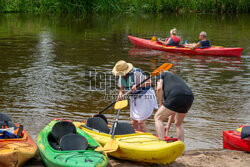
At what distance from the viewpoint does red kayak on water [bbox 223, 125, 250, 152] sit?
5.59 meters

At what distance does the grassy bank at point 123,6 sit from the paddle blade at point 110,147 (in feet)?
80.5

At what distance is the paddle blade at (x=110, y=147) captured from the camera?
4948 millimetres

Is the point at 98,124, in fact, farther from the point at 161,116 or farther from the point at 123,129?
the point at 161,116

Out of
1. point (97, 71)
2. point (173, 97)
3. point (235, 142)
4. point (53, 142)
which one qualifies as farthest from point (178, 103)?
point (97, 71)

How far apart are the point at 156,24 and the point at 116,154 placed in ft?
62.7

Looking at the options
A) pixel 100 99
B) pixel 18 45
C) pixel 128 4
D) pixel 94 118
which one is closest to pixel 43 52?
pixel 18 45

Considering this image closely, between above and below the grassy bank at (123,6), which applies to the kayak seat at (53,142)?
below

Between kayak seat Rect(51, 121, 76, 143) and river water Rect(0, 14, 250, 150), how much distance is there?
4.88ft

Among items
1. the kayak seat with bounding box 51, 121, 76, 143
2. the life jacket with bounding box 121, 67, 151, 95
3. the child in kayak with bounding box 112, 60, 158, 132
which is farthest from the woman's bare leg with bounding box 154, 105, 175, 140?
the kayak seat with bounding box 51, 121, 76, 143

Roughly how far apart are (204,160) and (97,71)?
685 cm

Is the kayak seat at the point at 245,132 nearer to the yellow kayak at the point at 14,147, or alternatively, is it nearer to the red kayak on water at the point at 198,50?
the yellow kayak at the point at 14,147

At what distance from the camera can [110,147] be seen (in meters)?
5.01

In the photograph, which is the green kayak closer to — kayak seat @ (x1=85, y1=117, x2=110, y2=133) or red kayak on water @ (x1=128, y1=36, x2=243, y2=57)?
kayak seat @ (x1=85, y1=117, x2=110, y2=133)

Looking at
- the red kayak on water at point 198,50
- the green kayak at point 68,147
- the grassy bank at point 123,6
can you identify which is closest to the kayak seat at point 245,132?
the green kayak at point 68,147
